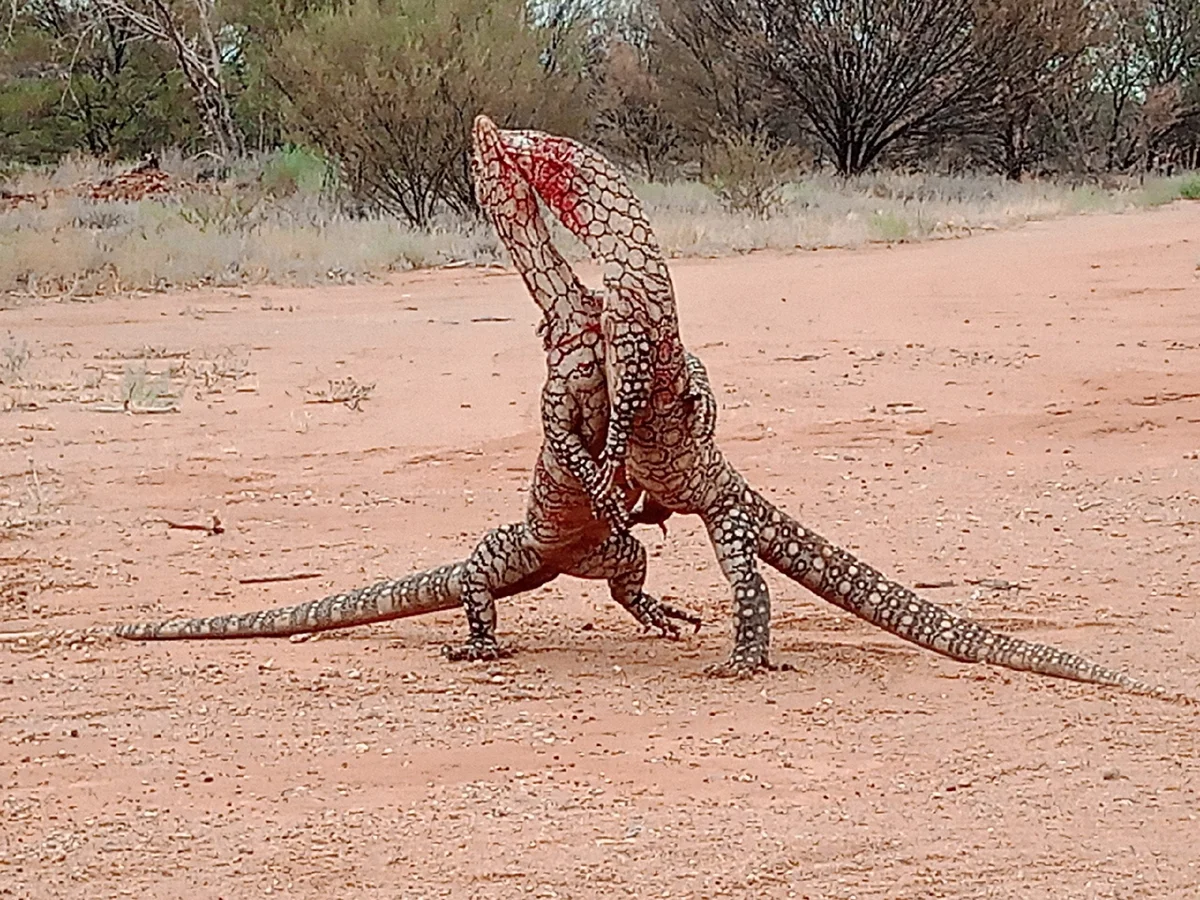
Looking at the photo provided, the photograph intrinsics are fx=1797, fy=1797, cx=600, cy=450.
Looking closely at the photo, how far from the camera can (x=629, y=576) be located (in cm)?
563

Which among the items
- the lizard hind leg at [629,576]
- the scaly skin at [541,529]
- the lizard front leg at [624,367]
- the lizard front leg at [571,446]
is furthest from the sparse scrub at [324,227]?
the lizard front leg at [624,367]

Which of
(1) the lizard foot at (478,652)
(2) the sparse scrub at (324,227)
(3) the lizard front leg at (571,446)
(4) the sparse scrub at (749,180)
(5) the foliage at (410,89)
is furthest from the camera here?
(4) the sparse scrub at (749,180)

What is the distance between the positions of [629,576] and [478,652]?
561 mm

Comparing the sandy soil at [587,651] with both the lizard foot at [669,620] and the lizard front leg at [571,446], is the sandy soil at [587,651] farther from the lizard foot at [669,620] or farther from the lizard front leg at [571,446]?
the lizard front leg at [571,446]

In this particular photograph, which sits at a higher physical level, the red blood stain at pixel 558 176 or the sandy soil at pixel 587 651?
the red blood stain at pixel 558 176

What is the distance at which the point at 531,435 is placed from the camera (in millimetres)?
9312

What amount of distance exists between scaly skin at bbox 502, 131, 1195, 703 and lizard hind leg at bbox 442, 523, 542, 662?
1.49 ft

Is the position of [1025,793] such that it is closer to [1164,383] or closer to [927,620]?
[927,620]

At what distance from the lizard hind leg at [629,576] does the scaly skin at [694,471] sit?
0.25m

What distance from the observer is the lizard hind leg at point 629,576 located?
5.55m

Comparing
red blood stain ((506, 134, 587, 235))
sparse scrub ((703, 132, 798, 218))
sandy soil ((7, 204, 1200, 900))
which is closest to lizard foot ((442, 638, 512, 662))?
sandy soil ((7, 204, 1200, 900))

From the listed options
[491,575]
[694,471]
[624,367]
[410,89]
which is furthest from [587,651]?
[410,89]

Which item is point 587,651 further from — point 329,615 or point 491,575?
point 329,615

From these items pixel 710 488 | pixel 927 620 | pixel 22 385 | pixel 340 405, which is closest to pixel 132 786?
pixel 710 488
